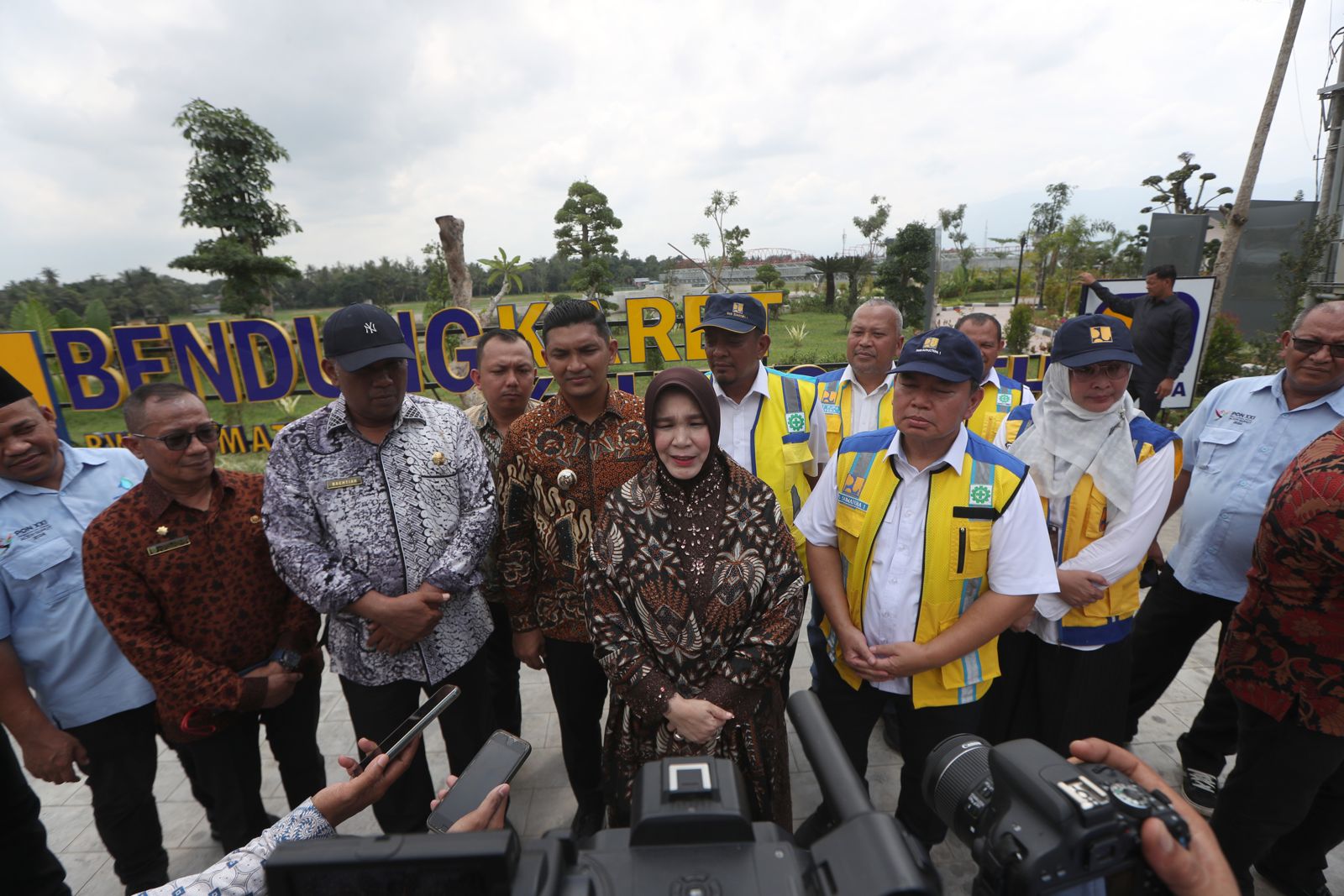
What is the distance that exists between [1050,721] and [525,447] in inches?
88.2

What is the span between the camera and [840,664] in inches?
81.1

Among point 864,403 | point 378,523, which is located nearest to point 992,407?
point 864,403

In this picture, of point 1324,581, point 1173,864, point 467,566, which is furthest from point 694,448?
point 1324,581

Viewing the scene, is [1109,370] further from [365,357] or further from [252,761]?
[252,761]

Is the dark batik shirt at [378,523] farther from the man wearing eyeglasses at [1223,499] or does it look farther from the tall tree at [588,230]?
the tall tree at [588,230]

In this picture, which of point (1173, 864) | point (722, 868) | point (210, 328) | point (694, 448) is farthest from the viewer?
point (210, 328)

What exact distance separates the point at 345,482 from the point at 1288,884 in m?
3.53

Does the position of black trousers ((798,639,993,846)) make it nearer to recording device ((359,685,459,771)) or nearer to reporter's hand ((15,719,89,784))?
recording device ((359,685,459,771))

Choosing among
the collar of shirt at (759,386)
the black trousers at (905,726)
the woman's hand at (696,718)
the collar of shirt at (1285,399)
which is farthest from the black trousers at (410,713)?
the collar of shirt at (1285,399)

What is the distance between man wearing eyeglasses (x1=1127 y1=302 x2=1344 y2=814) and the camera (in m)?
2.21

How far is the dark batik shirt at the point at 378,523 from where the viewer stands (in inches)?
73.8

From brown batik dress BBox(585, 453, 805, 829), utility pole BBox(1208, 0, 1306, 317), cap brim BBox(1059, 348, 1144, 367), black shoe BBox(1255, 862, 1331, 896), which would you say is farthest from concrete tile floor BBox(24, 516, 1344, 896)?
utility pole BBox(1208, 0, 1306, 317)

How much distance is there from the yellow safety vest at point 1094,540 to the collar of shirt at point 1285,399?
0.63 m

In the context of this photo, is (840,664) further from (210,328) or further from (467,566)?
(210,328)
